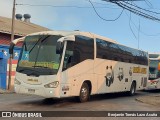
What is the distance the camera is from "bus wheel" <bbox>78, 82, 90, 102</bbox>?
17.5 m

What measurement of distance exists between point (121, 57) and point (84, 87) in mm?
5466

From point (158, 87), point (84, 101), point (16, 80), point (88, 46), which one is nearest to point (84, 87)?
point (84, 101)

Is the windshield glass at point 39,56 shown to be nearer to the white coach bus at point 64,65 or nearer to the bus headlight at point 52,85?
the white coach bus at point 64,65

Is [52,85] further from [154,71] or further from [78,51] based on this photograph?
[154,71]

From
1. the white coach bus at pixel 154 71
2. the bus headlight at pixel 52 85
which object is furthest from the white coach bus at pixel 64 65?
the white coach bus at pixel 154 71

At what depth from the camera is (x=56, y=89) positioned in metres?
15.4

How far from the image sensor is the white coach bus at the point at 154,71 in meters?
30.1

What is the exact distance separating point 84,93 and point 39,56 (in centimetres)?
306

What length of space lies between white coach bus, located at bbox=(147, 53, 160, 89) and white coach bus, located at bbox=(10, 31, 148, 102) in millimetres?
10179

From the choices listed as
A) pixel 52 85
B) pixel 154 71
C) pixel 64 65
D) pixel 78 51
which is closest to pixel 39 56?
pixel 64 65

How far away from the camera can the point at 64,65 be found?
1600 centimetres

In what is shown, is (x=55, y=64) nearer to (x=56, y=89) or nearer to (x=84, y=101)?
(x=56, y=89)

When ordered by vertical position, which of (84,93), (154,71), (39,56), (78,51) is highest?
(78,51)

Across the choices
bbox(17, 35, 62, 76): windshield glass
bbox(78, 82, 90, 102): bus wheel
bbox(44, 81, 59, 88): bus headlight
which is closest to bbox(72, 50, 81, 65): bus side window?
bbox(17, 35, 62, 76): windshield glass
